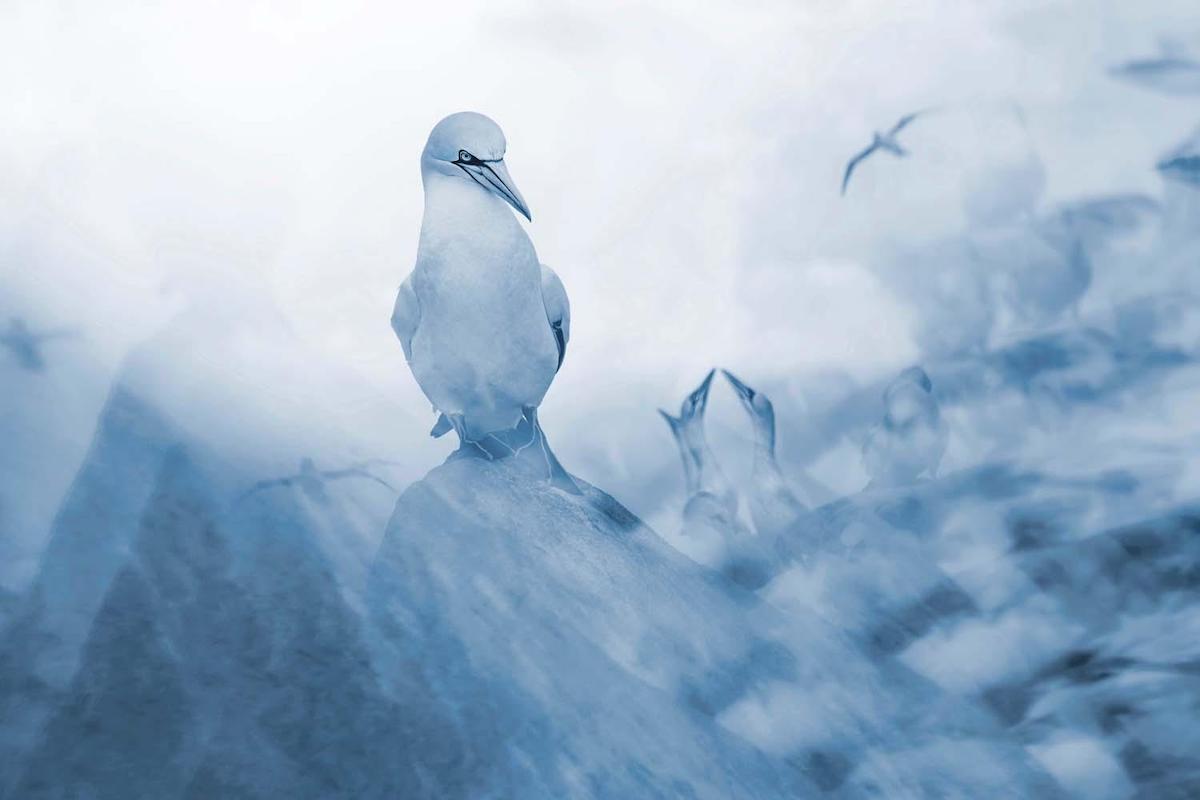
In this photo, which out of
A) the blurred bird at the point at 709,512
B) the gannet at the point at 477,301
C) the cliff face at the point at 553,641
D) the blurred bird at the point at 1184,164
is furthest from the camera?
the blurred bird at the point at 1184,164

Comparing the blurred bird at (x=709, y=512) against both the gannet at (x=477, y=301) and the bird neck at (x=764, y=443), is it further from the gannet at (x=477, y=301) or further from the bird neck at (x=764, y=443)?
the gannet at (x=477, y=301)

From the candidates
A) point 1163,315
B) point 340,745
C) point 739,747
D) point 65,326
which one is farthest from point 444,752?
point 1163,315

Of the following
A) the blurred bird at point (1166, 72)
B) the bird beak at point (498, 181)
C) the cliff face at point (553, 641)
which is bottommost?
the cliff face at point (553, 641)

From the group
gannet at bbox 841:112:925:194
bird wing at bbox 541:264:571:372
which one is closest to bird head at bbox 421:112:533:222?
bird wing at bbox 541:264:571:372

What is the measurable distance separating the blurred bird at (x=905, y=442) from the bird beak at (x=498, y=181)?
0.85 metres

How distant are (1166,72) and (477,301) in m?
1.56

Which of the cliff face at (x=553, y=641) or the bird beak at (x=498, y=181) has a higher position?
the bird beak at (x=498, y=181)

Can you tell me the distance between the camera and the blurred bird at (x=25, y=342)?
11.1 feet

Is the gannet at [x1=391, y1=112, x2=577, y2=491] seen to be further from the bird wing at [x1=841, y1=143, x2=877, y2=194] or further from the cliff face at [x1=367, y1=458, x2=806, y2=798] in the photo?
the bird wing at [x1=841, y1=143, x2=877, y2=194]

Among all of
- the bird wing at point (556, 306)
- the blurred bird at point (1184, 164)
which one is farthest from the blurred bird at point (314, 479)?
the blurred bird at point (1184, 164)

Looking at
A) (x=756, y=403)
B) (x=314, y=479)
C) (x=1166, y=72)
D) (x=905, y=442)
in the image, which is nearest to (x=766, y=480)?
(x=756, y=403)

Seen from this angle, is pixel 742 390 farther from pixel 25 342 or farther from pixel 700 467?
pixel 25 342

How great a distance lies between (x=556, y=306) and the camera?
134 inches

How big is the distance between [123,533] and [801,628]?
1341 millimetres
